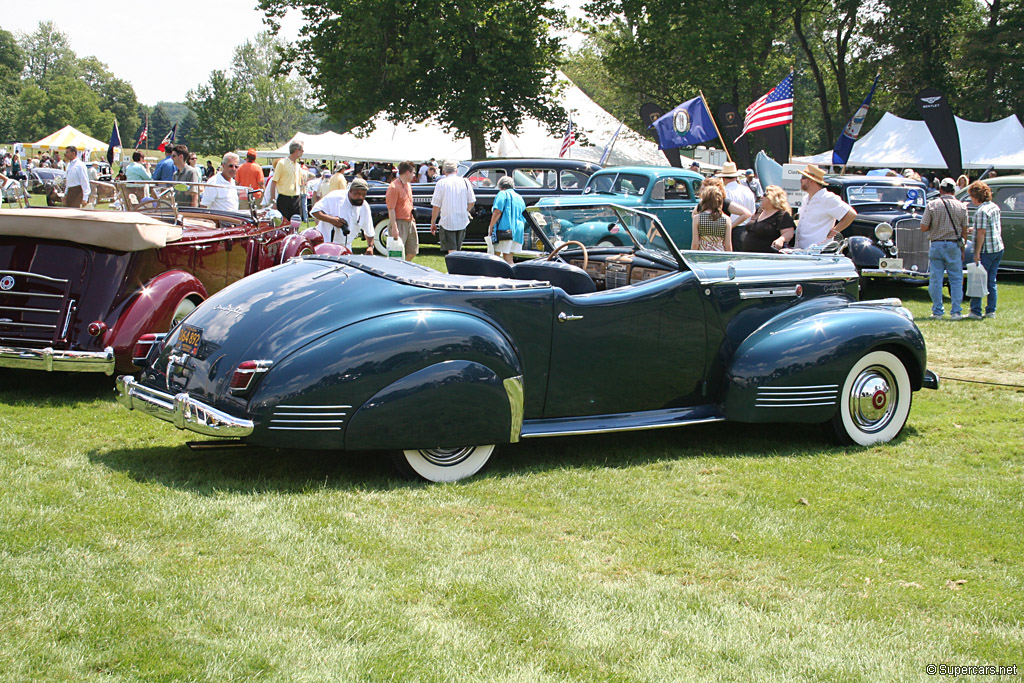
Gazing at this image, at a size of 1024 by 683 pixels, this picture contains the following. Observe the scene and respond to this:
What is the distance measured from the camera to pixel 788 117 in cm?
2023

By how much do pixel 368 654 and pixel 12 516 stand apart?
2035 millimetres

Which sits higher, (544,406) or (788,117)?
(788,117)

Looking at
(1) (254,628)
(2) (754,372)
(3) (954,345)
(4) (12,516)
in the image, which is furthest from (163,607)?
(3) (954,345)

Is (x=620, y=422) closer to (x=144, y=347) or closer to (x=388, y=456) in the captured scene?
(x=388, y=456)

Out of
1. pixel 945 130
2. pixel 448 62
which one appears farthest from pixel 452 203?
pixel 448 62

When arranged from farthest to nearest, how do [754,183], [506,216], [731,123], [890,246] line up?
[731,123], [754,183], [890,246], [506,216]

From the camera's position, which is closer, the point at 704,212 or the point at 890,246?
the point at 704,212

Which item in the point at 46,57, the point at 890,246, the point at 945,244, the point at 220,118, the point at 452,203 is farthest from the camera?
the point at 46,57

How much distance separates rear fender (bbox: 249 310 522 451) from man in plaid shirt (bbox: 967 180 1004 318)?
8.70 metres

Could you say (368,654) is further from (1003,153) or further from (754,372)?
(1003,153)

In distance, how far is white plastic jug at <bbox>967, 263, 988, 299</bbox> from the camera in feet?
36.3

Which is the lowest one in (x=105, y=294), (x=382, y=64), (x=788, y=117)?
(x=105, y=294)

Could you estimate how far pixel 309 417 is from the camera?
4.56m

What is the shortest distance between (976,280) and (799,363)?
667cm
